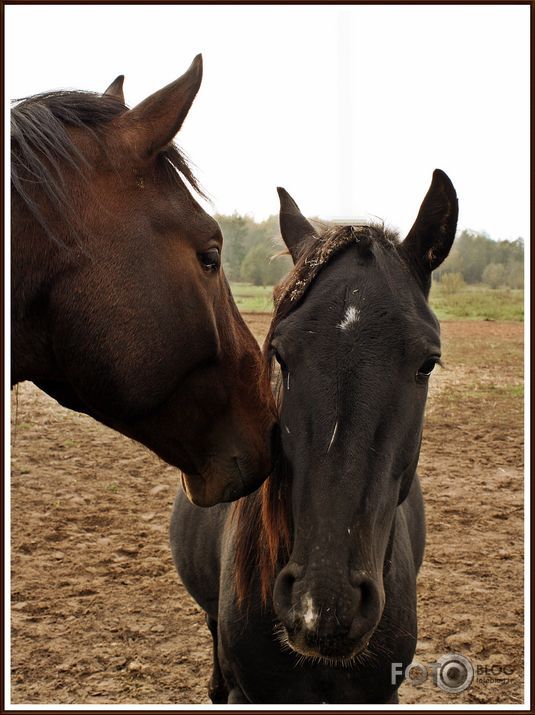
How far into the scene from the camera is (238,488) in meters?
2.55

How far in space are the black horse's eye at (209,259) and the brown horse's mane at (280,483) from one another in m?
0.37

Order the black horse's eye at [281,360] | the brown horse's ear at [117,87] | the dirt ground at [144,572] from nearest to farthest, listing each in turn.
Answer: the black horse's eye at [281,360] < the brown horse's ear at [117,87] < the dirt ground at [144,572]

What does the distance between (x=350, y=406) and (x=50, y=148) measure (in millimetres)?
1378

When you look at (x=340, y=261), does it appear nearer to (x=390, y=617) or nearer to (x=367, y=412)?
(x=367, y=412)

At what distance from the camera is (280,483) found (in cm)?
262

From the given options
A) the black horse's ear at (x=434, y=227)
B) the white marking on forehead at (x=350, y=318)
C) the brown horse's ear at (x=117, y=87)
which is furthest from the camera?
the brown horse's ear at (x=117, y=87)

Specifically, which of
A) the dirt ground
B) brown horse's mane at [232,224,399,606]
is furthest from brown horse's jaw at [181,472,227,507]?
the dirt ground

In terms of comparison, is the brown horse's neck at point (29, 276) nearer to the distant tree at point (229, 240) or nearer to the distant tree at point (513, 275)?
the distant tree at point (229, 240)

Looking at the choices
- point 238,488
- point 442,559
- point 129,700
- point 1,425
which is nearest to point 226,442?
point 238,488

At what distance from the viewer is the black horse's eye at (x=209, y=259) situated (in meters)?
2.40

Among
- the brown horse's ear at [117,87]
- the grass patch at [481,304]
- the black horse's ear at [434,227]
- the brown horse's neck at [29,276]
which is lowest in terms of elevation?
the grass patch at [481,304]

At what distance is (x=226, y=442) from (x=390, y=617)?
46.0 inches

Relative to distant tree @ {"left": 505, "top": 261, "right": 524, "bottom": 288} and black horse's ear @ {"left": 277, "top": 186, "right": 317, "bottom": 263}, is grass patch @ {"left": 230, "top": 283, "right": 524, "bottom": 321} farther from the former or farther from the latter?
black horse's ear @ {"left": 277, "top": 186, "right": 317, "bottom": 263}

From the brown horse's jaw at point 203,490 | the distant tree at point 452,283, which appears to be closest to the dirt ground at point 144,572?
the brown horse's jaw at point 203,490
